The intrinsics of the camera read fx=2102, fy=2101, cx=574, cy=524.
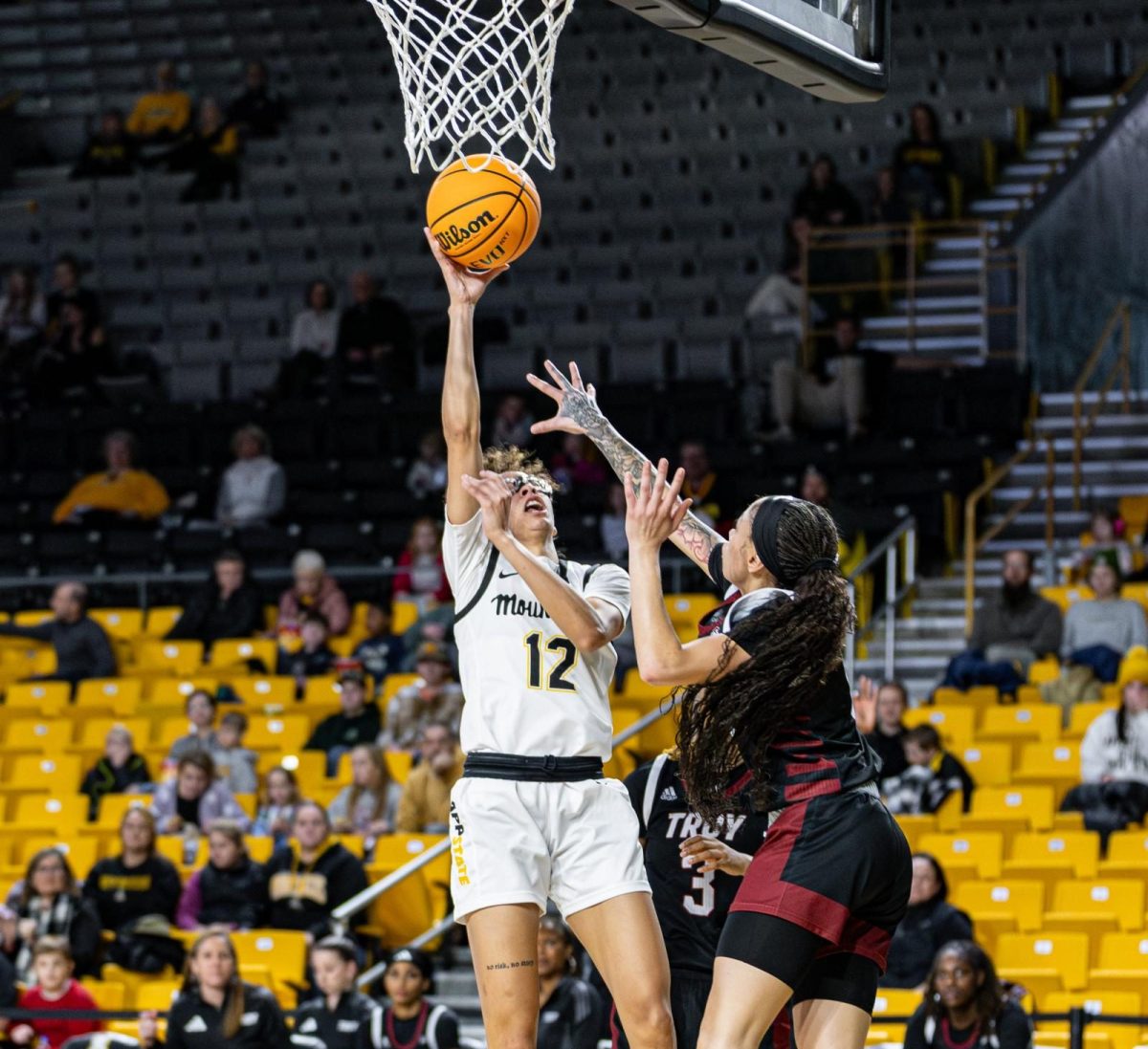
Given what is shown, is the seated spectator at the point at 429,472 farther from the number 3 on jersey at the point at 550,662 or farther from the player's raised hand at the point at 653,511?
the player's raised hand at the point at 653,511

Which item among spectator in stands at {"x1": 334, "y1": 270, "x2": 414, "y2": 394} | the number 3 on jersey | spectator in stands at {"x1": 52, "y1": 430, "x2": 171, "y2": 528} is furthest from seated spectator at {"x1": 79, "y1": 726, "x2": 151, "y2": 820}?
the number 3 on jersey

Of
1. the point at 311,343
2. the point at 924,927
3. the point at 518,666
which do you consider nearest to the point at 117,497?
the point at 311,343

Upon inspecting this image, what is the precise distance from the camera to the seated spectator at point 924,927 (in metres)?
8.89

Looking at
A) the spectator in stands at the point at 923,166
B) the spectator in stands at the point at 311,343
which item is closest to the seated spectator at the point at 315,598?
the spectator in stands at the point at 311,343

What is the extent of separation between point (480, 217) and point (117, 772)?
22.7 feet

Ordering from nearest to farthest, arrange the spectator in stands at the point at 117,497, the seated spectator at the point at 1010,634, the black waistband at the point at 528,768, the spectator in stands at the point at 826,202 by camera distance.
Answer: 1. the black waistband at the point at 528,768
2. the seated spectator at the point at 1010,634
3. the spectator in stands at the point at 117,497
4. the spectator in stands at the point at 826,202

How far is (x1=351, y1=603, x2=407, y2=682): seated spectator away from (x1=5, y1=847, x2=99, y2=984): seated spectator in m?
2.96

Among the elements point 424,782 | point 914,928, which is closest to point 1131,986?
point 914,928

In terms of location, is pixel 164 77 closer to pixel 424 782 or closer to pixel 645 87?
pixel 645 87

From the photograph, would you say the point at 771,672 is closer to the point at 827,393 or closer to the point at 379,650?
the point at 379,650

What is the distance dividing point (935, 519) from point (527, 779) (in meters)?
8.76

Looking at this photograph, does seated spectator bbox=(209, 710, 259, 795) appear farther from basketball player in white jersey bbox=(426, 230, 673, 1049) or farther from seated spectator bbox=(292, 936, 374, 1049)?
basketball player in white jersey bbox=(426, 230, 673, 1049)

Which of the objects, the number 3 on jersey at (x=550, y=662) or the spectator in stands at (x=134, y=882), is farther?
the spectator in stands at (x=134, y=882)

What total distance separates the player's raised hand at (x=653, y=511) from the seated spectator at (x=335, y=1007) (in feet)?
14.8
